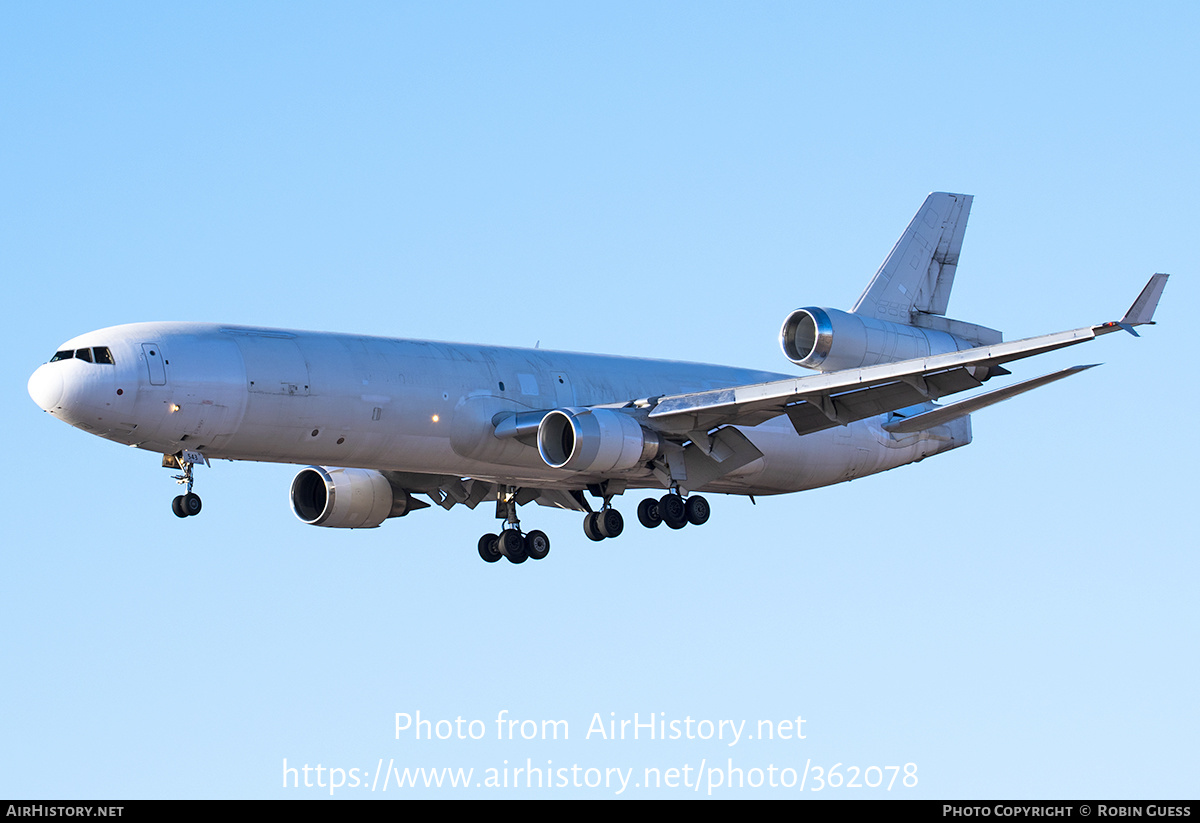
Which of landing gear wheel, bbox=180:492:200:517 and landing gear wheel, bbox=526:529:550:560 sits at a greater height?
landing gear wheel, bbox=526:529:550:560

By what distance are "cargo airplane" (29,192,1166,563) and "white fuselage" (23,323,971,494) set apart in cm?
5

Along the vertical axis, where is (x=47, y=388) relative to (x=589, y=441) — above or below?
below

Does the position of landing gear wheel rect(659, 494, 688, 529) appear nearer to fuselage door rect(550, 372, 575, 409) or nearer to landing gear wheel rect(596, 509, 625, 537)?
landing gear wheel rect(596, 509, 625, 537)

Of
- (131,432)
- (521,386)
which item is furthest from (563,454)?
(131,432)

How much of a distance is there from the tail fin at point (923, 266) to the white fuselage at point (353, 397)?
416 centimetres

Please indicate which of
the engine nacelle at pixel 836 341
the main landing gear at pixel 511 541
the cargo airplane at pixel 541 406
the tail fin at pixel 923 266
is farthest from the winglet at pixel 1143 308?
the main landing gear at pixel 511 541

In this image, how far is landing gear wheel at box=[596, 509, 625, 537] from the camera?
48.4m

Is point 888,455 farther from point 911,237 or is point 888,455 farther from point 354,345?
point 354,345

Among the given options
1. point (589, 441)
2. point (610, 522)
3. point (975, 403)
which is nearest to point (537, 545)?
point (610, 522)

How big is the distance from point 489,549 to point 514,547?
0.89m

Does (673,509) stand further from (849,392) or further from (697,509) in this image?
(849,392)

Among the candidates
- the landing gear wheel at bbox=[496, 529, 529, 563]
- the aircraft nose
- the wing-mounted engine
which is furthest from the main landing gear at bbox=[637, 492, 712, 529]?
the aircraft nose

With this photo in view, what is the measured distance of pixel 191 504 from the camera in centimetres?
4234

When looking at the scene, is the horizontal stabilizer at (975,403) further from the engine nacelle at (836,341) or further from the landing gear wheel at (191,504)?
the landing gear wheel at (191,504)
